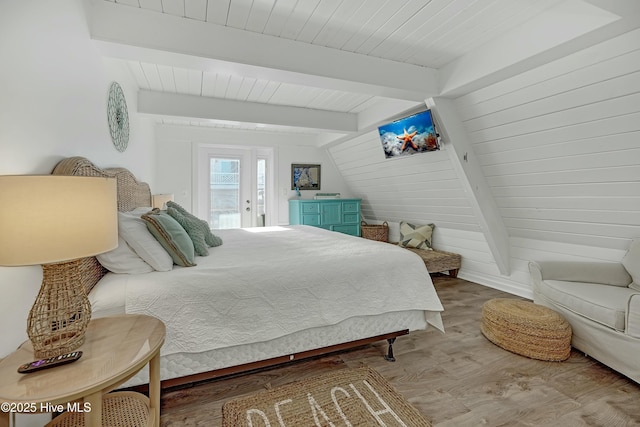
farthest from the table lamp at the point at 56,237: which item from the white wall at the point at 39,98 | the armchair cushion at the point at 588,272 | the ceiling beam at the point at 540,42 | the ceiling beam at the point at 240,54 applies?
the armchair cushion at the point at 588,272

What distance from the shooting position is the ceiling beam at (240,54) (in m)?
1.83

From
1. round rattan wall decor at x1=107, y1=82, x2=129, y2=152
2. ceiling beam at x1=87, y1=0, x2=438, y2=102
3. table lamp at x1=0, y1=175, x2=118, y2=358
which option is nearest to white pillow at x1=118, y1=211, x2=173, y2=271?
table lamp at x1=0, y1=175, x2=118, y2=358

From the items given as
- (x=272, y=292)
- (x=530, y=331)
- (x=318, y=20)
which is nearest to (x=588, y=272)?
(x=530, y=331)

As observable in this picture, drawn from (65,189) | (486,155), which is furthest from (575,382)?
(65,189)

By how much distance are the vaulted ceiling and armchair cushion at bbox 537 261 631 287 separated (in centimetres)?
164

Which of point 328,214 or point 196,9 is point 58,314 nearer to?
point 196,9

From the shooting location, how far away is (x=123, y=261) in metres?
1.66

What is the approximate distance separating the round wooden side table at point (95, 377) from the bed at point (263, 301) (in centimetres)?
24

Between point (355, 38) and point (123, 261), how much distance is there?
210 centimetres

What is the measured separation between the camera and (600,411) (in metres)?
1.57

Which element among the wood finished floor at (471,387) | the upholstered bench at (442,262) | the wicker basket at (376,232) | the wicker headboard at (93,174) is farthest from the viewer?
the wicker basket at (376,232)

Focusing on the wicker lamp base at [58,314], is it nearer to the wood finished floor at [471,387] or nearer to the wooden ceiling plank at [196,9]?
the wood finished floor at [471,387]

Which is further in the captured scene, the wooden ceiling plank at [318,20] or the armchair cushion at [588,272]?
the armchair cushion at [588,272]

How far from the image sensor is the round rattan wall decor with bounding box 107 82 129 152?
2272 mm
